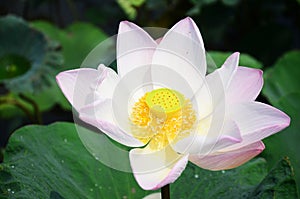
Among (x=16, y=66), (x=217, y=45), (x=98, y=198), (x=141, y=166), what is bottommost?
(x=217, y=45)

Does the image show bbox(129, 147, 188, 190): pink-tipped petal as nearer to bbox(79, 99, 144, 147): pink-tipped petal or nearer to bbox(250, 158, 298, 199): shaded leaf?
bbox(79, 99, 144, 147): pink-tipped petal

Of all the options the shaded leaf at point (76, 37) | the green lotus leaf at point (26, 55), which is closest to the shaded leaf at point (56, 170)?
the green lotus leaf at point (26, 55)

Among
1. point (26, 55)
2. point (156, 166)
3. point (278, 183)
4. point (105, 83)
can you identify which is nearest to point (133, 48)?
point (105, 83)

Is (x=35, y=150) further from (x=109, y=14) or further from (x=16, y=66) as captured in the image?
(x=109, y=14)

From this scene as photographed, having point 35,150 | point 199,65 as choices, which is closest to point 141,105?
point 199,65

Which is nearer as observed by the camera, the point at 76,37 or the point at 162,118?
the point at 162,118

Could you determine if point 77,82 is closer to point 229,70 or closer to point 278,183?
point 229,70

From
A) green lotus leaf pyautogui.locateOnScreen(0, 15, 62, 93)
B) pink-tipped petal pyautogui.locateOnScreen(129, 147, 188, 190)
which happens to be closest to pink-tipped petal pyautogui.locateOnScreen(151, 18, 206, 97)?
pink-tipped petal pyautogui.locateOnScreen(129, 147, 188, 190)
